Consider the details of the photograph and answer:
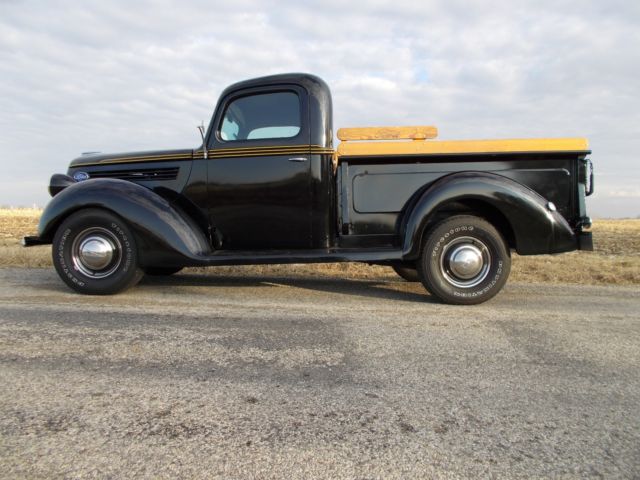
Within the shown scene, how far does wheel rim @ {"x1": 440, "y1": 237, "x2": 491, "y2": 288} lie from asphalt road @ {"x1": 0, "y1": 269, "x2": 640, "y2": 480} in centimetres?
38

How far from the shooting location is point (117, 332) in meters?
3.22

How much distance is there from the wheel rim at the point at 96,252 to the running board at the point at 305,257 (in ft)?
2.98

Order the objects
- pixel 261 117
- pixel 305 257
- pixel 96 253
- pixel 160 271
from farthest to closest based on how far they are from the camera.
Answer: pixel 160 271 → pixel 261 117 → pixel 96 253 → pixel 305 257

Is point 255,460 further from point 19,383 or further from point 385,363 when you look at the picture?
point 19,383

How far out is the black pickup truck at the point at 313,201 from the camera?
4.35 m

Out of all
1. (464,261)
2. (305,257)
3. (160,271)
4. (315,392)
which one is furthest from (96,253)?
(464,261)

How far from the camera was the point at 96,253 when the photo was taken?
15.3ft

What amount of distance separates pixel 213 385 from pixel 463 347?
1.65 m

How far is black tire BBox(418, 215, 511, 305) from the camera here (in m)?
4.36

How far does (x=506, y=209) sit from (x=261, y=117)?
2.76 meters

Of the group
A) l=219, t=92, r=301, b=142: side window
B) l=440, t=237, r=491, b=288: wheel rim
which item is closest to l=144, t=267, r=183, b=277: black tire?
l=219, t=92, r=301, b=142: side window

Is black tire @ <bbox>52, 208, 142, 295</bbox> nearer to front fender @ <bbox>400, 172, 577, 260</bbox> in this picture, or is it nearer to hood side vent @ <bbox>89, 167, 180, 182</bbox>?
hood side vent @ <bbox>89, 167, 180, 182</bbox>

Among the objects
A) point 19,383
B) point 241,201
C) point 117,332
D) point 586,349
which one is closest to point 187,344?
point 117,332

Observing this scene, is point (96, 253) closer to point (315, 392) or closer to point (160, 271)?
point (160, 271)
